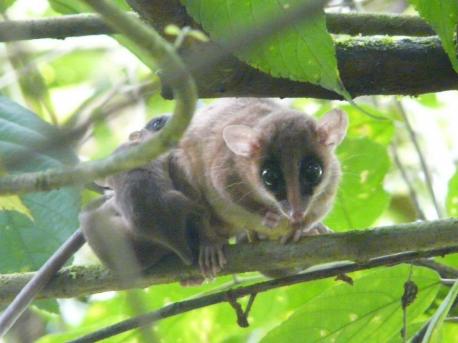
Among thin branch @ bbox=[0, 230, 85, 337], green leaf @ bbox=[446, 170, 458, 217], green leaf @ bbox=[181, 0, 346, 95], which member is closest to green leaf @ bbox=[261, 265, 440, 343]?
green leaf @ bbox=[446, 170, 458, 217]

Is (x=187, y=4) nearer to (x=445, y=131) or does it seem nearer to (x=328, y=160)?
(x=328, y=160)

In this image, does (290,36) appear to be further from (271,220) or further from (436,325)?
(271,220)

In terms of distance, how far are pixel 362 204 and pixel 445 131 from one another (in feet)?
10.9

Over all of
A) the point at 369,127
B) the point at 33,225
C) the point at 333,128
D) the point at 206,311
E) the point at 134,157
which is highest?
the point at 134,157

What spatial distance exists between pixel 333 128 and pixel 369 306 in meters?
0.88

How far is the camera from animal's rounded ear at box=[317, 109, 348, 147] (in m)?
3.59

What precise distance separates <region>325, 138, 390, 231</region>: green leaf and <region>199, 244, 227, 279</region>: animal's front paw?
2.53ft

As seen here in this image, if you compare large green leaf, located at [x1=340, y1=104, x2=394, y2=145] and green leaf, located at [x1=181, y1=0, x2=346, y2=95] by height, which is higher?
green leaf, located at [x1=181, y1=0, x2=346, y2=95]

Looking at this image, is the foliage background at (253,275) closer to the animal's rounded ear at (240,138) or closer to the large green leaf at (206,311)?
the large green leaf at (206,311)

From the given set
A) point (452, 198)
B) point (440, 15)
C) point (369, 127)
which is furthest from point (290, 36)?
point (369, 127)

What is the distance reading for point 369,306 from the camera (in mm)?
2957

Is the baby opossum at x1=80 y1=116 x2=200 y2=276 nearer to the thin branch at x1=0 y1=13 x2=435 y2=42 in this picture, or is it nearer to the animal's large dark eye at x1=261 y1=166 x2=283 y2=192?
the animal's large dark eye at x1=261 y1=166 x2=283 y2=192

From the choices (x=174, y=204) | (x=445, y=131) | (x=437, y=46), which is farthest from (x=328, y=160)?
(x=445, y=131)

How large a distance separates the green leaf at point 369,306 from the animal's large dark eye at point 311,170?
67 centimetres
